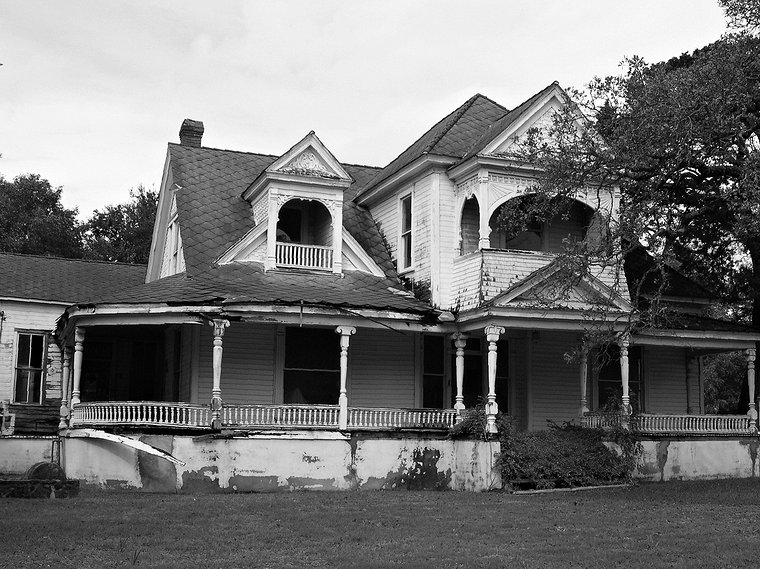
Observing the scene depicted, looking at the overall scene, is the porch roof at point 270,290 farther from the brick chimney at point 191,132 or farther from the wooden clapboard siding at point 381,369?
the brick chimney at point 191,132

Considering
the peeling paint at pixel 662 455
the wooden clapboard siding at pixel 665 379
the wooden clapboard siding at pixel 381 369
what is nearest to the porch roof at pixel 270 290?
the wooden clapboard siding at pixel 381 369

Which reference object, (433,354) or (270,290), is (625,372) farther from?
(270,290)

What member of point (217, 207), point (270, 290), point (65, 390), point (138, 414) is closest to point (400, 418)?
point (270, 290)

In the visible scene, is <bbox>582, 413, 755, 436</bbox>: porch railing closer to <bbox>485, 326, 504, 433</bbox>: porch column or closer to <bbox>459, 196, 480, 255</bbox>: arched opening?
<bbox>485, 326, 504, 433</bbox>: porch column

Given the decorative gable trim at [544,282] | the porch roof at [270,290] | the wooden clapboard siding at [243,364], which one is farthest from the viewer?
the wooden clapboard siding at [243,364]

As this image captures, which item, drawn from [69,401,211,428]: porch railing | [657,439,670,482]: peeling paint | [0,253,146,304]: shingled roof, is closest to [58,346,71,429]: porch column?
[69,401,211,428]: porch railing

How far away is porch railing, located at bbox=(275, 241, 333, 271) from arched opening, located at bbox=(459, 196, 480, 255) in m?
3.20

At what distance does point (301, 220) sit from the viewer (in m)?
25.9

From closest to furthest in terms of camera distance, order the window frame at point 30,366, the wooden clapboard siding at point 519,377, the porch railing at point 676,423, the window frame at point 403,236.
Answer: the porch railing at point 676,423
the wooden clapboard siding at point 519,377
the window frame at point 403,236
the window frame at point 30,366

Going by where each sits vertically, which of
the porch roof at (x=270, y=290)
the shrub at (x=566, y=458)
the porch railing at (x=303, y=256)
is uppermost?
the porch railing at (x=303, y=256)

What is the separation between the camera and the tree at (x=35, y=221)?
52594mm

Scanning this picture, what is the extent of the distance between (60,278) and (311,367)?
9844mm

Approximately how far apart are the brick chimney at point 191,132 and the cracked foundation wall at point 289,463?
12.2 m

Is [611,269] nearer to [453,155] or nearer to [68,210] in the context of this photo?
[453,155]
